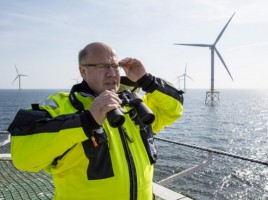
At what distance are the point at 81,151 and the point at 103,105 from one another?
1.84ft

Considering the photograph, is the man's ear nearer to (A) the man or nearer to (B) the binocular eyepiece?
(A) the man

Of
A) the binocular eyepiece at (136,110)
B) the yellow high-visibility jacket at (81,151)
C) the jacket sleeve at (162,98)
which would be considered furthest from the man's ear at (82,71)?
the jacket sleeve at (162,98)

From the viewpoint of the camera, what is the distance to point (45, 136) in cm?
236

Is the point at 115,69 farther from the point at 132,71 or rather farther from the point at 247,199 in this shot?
the point at 247,199

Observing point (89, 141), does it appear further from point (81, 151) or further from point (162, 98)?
point (162, 98)

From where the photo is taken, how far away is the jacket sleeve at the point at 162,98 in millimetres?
3352

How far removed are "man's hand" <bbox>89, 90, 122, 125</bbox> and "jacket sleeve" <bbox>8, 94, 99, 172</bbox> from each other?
0.07m

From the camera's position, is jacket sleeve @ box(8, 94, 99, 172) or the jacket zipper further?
the jacket zipper

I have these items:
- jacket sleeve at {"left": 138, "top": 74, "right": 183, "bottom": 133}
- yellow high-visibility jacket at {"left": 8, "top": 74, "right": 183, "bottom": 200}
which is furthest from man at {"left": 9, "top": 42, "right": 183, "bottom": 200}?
jacket sleeve at {"left": 138, "top": 74, "right": 183, "bottom": 133}

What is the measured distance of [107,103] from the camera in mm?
2260

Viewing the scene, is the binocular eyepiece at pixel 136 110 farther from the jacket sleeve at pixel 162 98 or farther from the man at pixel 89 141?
the jacket sleeve at pixel 162 98

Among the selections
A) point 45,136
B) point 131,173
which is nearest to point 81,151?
point 45,136

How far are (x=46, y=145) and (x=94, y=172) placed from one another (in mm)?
493

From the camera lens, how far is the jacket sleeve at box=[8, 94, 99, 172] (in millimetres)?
2352
